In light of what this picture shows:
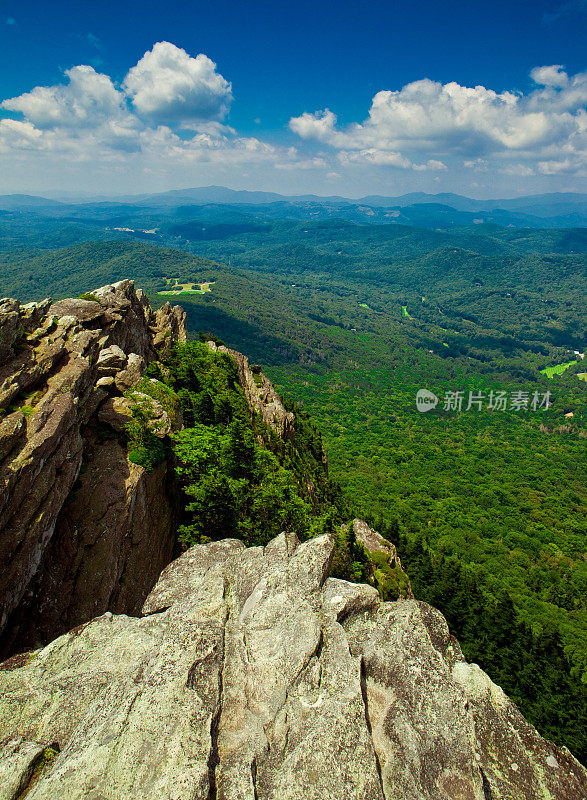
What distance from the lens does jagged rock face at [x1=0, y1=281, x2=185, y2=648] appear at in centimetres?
1490

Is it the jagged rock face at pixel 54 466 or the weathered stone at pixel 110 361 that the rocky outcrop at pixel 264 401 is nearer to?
the weathered stone at pixel 110 361

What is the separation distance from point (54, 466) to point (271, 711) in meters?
12.8

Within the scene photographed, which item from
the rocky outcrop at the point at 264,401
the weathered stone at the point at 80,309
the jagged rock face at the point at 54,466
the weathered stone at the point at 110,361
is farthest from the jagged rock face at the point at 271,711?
the rocky outcrop at the point at 264,401

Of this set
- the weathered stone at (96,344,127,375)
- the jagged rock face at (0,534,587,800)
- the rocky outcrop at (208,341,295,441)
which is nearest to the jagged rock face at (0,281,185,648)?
the weathered stone at (96,344,127,375)

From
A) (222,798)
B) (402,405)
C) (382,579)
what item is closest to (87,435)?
(222,798)

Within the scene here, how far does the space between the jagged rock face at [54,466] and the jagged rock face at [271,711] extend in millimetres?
3968

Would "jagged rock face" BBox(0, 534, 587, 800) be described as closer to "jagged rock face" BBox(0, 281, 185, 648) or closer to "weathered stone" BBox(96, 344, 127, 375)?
"jagged rock face" BBox(0, 281, 185, 648)

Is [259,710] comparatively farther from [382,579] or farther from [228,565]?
[382,579]

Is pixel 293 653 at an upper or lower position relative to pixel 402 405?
upper

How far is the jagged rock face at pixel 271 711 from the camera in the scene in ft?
31.0

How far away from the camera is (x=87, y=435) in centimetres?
2225

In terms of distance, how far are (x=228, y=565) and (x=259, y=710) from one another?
19.5 ft

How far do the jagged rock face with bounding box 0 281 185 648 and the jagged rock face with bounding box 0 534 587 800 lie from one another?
3.97 meters

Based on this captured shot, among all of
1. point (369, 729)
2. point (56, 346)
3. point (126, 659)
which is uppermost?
point (56, 346)
